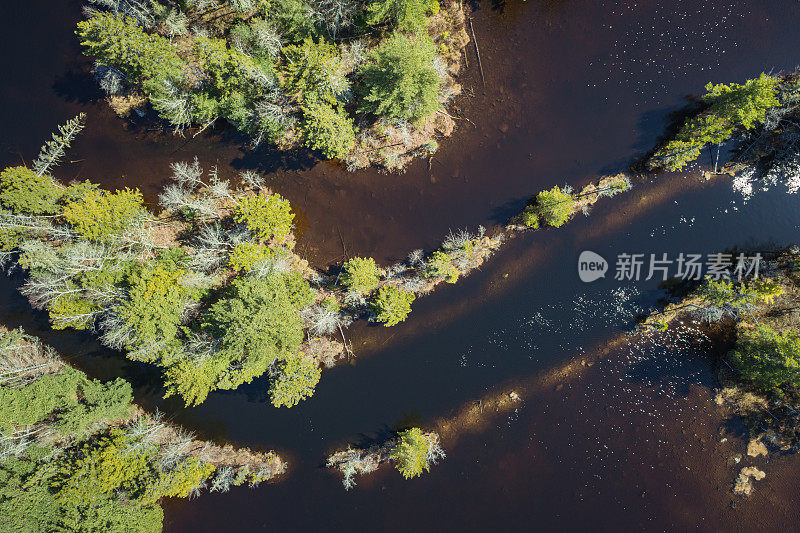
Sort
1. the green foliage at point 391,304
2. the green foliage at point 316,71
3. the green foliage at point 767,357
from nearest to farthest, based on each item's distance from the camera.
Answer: the green foliage at point 316,71 < the green foliage at point 767,357 < the green foliage at point 391,304

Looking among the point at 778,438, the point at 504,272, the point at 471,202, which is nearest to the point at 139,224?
the point at 471,202

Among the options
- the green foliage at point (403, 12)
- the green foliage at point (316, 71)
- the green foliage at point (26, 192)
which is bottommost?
the green foliage at point (26, 192)

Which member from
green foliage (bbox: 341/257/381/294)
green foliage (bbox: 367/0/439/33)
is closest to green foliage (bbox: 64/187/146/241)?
green foliage (bbox: 341/257/381/294)

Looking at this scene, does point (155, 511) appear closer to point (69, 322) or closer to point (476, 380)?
point (69, 322)

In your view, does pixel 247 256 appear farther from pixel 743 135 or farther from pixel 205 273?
pixel 743 135

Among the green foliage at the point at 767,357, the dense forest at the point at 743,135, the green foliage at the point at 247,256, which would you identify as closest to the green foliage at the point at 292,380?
the green foliage at the point at 247,256

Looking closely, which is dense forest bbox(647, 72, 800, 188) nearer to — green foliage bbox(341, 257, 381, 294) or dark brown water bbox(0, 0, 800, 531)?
dark brown water bbox(0, 0, 800, 531)

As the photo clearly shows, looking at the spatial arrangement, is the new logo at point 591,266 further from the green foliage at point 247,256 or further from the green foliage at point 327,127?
the green foliage at point 247,256
